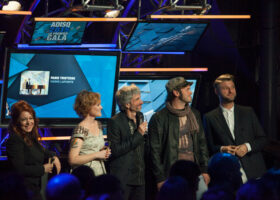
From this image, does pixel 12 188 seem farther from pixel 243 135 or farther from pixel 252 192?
pixel 243 135

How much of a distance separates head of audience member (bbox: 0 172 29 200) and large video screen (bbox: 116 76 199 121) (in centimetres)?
406

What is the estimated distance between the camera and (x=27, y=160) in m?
3.83

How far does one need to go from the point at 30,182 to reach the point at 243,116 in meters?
2.07

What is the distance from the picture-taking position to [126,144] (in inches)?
161

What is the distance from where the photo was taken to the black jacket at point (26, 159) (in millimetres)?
3723

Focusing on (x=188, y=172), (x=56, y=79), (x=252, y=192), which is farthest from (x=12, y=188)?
(x=56, y=79)

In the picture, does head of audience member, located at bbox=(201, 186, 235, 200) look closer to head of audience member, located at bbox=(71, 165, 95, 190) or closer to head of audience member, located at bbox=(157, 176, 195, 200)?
head of audience member, located at bbox=(157, 176, 195, 200)

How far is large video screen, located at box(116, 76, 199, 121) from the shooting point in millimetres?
6031

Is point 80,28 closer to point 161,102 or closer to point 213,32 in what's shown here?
point 161,102

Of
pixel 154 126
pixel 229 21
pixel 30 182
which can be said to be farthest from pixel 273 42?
pixel 30 182

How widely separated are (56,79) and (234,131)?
2.40m

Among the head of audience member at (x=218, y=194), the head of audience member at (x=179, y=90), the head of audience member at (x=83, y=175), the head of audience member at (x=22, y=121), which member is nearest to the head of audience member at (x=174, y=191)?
the head of audience member at (x=218, y=194)

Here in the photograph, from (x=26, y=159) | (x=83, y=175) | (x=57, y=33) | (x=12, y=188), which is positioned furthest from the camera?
(x=57, y=33)

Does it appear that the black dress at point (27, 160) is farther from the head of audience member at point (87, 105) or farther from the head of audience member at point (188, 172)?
the head of audience member at point (188, 172)
